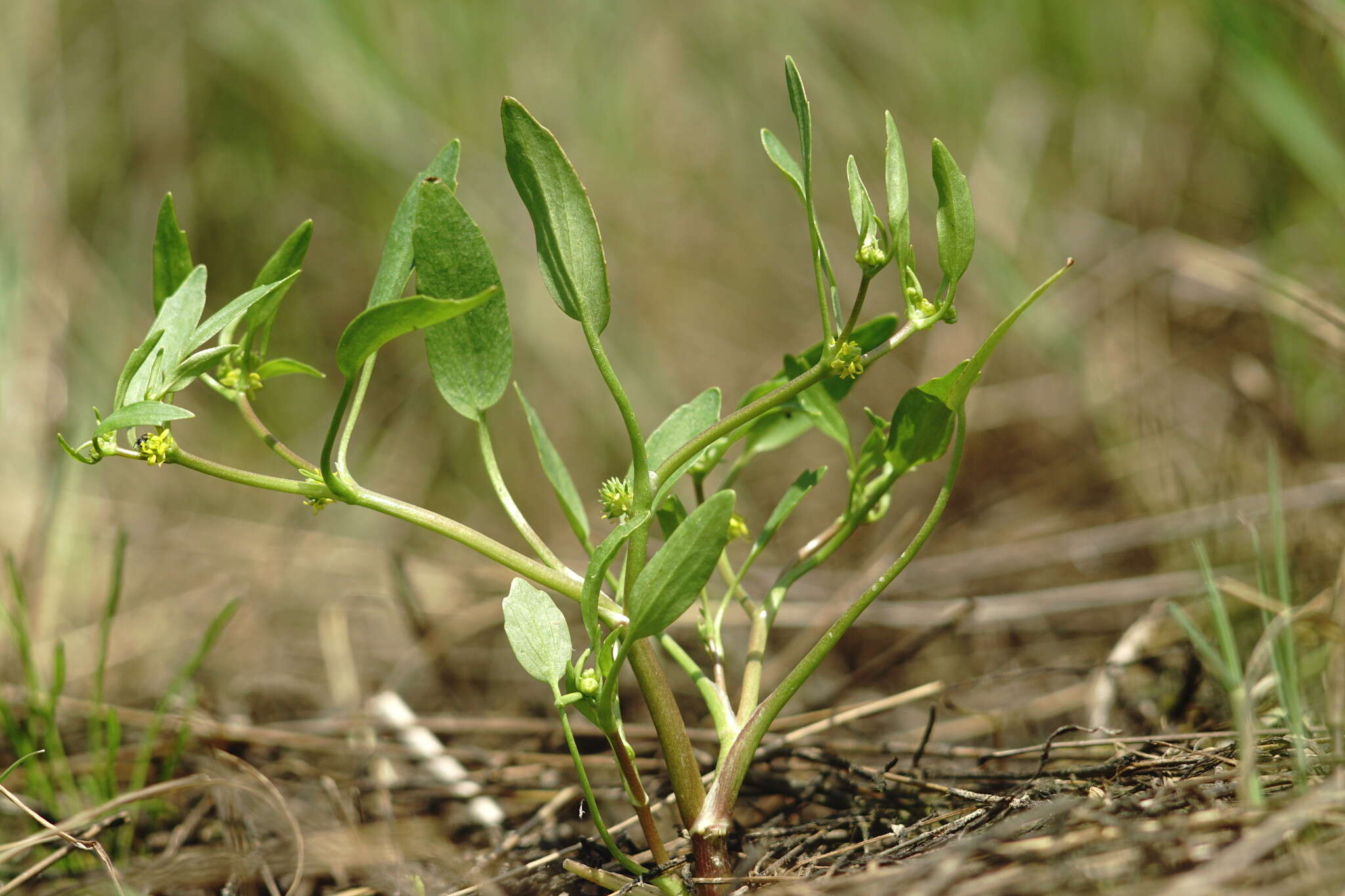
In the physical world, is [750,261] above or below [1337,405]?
above

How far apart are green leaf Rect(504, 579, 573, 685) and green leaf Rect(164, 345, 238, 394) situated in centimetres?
28

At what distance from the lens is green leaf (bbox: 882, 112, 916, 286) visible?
72cm

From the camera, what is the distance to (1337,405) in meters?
1.71

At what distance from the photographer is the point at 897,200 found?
2.40ft

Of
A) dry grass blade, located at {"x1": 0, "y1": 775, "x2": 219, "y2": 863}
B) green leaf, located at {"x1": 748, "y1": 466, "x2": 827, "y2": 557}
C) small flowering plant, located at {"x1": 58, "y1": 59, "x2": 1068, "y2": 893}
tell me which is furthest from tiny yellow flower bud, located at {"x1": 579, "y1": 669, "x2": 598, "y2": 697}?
dry grass blade, located at {"x1": 0, "y1": 775, "x2": 219, "y2": 863}

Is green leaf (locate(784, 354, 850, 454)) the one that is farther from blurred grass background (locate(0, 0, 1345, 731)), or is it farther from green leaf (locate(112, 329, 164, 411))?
blurred grass background (locate(0, 0, 1345, 731))

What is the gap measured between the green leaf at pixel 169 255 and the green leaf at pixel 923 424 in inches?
24.3

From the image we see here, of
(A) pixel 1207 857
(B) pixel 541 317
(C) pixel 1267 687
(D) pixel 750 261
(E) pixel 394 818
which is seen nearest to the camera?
(A) pixel 1207 857

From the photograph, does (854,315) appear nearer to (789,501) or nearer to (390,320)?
(789,501)

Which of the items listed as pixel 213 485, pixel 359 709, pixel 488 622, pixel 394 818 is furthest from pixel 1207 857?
pixel 213 485

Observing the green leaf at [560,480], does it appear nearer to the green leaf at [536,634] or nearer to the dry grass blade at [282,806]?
the green leaf at [536,634]

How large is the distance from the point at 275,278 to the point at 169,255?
0.09m

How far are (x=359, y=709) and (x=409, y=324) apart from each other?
95 centimetres

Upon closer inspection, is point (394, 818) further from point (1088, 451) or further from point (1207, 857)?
point (1088, 451)
